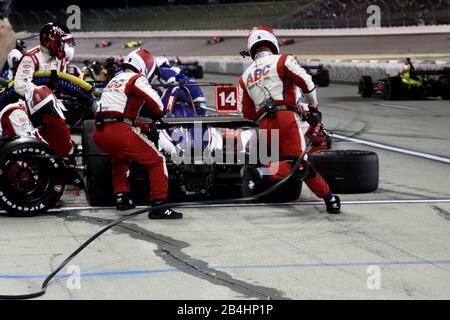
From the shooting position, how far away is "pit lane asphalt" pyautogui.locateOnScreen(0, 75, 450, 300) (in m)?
5.79

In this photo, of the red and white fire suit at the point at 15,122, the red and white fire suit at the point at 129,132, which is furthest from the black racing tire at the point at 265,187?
the red and white fire suit at the point at 15,122

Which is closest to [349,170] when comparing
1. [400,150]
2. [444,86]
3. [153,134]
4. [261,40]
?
[261,40]

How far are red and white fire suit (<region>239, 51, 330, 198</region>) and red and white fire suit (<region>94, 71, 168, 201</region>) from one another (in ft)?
3.22

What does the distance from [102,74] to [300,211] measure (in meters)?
17.2

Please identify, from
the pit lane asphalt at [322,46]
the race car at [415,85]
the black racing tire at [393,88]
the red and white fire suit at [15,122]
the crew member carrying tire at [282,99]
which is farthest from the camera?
the pit lane asphalt at [322,46]

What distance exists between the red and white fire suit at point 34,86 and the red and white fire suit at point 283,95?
2.31 meters

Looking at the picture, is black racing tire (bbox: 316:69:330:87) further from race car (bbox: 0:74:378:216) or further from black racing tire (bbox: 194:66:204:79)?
race car (bbox: 0:74:378:216)

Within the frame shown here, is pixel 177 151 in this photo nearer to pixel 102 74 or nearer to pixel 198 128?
pixel 198 128

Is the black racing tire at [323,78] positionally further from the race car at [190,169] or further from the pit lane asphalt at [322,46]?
the race car at [190,169]

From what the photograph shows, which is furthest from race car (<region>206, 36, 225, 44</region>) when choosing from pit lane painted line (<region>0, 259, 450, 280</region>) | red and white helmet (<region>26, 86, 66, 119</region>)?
pit lane painted line (<region>0, 259, 450, 280</region>)

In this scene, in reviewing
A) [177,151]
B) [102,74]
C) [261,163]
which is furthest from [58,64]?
[102,74]

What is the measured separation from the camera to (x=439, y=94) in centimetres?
2484

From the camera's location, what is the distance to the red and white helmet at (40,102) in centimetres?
984

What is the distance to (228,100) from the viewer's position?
1160 cm
